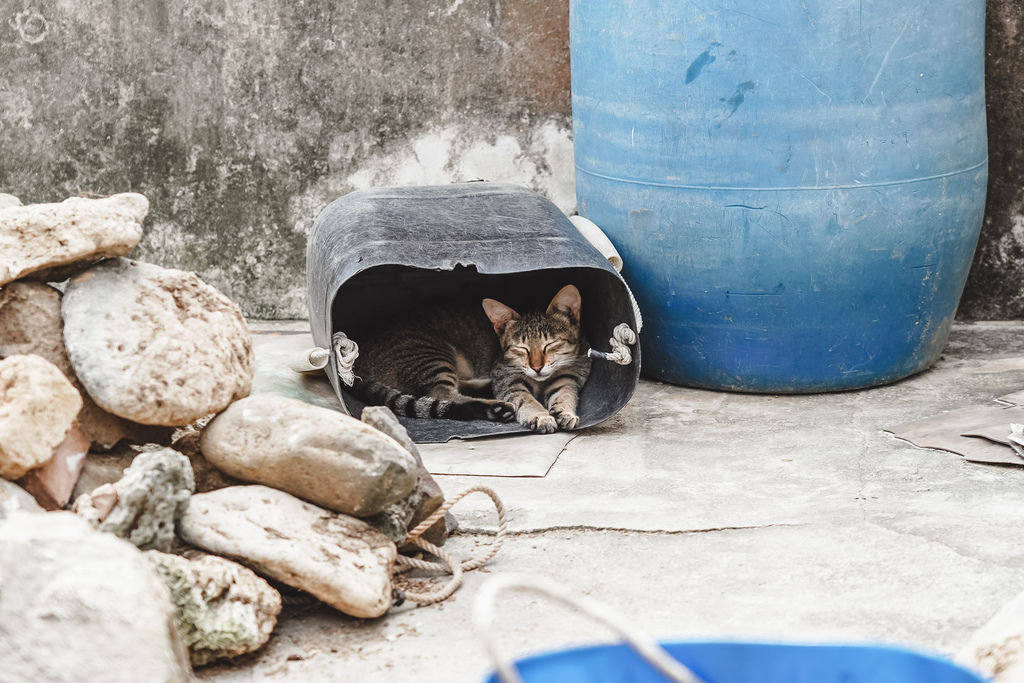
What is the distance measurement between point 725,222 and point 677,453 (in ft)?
2.82

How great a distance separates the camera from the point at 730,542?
2.68 meters

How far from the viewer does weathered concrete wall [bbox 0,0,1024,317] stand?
15.2 feet

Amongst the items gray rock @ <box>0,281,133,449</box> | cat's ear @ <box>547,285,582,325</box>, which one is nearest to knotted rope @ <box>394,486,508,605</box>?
gray rock @ <box>0,281,133,449</box>

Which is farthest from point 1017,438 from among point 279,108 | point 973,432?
point 279,108

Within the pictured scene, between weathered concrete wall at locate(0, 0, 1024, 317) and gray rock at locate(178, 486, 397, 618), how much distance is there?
254 cm

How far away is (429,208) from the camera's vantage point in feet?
12.9

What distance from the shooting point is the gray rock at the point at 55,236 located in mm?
2596

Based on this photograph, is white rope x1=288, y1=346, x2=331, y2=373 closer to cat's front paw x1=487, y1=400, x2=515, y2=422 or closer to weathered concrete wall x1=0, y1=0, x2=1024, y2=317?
cat's front paw x1=487, y1=400, x2=515, y2=422

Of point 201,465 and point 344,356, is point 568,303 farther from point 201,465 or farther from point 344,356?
point 201,465

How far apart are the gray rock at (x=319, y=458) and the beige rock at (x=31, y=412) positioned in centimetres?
35

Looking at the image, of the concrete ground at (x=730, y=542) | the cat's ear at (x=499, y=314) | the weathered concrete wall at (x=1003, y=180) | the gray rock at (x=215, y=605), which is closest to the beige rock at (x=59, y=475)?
the gray rock at (x=215, y=605)

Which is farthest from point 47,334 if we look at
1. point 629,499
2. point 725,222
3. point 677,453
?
point 725,222

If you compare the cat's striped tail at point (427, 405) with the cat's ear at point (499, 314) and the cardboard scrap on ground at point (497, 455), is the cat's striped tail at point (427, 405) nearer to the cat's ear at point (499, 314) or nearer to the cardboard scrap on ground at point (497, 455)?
the cardboard scrap on ground at point (497, 455)

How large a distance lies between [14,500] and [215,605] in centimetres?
47
